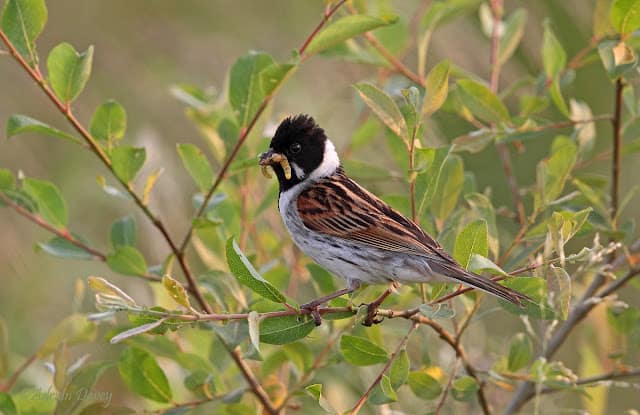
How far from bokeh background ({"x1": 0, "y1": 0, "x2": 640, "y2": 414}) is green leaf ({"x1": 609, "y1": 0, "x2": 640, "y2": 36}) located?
852mm

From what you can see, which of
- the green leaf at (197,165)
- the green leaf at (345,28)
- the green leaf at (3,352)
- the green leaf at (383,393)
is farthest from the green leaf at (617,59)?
the green leaf at (3,352)

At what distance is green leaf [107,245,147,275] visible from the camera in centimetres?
236

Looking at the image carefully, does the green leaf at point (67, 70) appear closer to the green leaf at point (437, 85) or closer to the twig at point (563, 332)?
the green leaf at point (437, 85)

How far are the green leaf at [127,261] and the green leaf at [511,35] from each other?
1.19m

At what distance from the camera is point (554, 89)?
250 centimetres

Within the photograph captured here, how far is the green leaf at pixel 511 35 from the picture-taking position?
2.89 metres

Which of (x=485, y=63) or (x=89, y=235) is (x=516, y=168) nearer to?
(x=485, y=63)

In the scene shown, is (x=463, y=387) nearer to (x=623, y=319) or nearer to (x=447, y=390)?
(x=447, y=390)

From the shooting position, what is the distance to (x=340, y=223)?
265 centimetres

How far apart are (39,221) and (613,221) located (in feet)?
4.60

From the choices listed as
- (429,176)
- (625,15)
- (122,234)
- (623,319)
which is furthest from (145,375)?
(625,15)

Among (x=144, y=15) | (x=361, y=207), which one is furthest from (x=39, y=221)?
(x=144, y=15)

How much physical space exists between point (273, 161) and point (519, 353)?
0.82 m

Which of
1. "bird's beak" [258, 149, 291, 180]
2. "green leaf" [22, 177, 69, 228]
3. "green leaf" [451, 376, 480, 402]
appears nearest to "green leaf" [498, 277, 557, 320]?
"green leaf" [451, 376, 480, 402]
